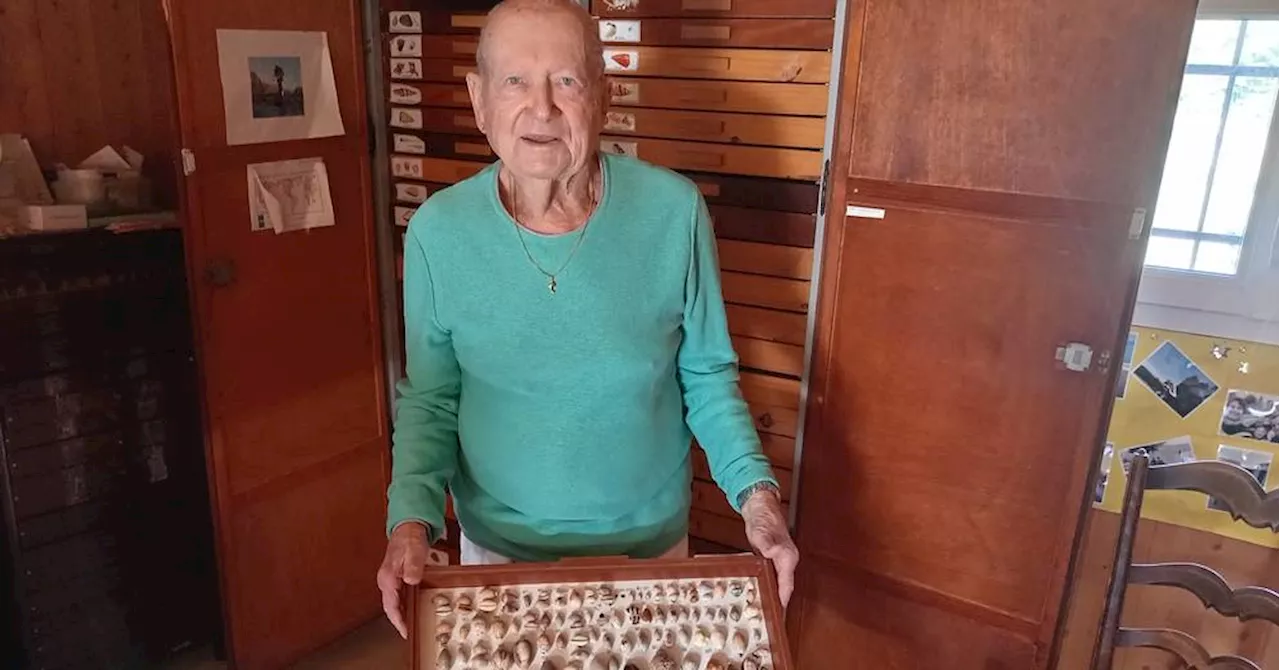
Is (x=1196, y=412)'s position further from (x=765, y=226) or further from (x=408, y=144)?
(x=408, y=144)

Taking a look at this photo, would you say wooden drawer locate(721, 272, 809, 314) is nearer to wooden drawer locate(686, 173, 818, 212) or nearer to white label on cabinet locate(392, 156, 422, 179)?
wooden drawer locate(686, 173, 818, 212)

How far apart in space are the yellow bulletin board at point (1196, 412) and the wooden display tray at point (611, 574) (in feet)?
5.51

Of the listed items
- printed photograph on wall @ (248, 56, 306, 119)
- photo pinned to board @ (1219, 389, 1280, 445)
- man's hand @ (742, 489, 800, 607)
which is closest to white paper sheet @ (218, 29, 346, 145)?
printed photograph on wall @ (248, 56, 306, 119)

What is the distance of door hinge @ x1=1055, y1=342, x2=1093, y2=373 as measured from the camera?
1540 millimetres

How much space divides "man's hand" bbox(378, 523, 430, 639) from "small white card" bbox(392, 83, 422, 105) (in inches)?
50.4

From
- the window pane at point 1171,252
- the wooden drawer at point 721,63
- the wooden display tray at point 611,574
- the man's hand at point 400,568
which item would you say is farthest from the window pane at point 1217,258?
the man's hand at point 400,568

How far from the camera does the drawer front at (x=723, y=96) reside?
Answer: 168 centimetres

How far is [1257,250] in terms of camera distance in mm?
2311

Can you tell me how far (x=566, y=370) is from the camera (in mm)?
1128

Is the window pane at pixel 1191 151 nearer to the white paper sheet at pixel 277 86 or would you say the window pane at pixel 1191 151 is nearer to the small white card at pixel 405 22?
the small white card at pixel 405 22

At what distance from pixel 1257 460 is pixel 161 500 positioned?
2.61 meters

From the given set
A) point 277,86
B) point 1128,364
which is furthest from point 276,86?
point 1128,364

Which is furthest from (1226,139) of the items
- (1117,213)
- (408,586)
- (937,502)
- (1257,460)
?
(408,586)

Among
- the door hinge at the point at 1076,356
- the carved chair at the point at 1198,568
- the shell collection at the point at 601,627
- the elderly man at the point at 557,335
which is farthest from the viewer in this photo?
the door hinge at the point at 1076,356
